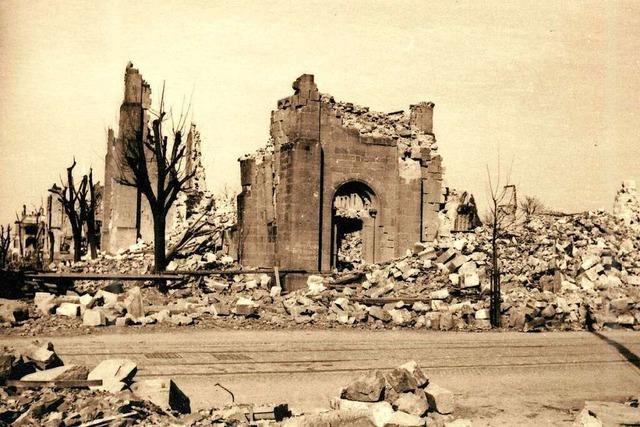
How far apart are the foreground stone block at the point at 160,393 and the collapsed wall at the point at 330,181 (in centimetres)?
1400

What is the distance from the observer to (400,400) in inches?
264

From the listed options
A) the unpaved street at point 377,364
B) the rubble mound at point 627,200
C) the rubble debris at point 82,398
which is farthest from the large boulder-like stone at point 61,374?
the rubble mound at point 627,200

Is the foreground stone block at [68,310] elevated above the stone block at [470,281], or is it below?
below

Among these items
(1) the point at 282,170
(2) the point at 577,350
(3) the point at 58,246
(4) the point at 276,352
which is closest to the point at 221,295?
(1) the point at 282,170

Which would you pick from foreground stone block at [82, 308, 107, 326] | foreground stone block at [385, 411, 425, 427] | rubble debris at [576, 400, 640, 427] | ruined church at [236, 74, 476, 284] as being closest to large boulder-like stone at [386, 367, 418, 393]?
foreground stone block at [385, 411, 425, 427]

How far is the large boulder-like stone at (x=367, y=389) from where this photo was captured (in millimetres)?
6699

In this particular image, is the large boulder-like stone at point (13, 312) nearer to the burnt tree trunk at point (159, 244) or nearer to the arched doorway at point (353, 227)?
the burnt tree trunk at point (159, 244)

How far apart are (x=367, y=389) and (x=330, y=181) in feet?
49.9

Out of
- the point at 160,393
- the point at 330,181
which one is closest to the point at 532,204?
the point at 330,181

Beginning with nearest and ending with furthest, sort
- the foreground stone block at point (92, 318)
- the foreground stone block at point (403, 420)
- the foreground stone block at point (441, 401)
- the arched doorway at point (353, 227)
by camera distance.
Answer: the foreground stone block at point (403, 420), the foreground stone block at point (441, 401), the foreground stone block at point (92, 318), the arched doorway at point (353, 227)

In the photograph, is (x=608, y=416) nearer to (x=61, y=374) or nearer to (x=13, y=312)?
(x=61, y=374)

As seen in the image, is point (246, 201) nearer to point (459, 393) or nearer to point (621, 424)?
point (459, 393)

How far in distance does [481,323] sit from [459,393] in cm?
823

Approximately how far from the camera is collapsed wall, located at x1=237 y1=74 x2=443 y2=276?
21.0m
